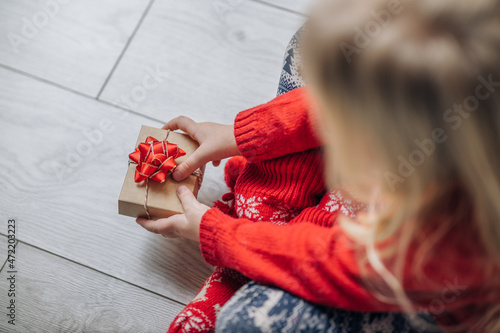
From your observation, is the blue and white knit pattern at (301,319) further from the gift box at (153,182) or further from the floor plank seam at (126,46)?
the floor plank seam at (126,46)

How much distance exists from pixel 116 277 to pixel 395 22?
69cm

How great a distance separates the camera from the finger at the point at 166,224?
753 millimetres

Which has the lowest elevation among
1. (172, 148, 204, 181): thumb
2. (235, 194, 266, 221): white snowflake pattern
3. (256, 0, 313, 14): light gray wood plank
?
(235, 194, 266, 221): white snowflake pattern

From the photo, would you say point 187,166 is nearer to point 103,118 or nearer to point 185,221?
point 185,221

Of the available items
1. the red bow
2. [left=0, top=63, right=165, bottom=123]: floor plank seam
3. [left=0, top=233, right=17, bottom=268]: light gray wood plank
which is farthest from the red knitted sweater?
[left=0, top=233, right=17, bottom=268]: light gray wood plank

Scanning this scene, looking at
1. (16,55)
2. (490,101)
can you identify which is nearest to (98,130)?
(16,55)

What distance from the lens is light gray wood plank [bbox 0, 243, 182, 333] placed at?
85 centimetres

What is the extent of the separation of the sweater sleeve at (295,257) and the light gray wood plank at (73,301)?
0.25m

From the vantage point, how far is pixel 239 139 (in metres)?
0.74

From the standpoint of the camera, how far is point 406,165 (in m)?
0.48

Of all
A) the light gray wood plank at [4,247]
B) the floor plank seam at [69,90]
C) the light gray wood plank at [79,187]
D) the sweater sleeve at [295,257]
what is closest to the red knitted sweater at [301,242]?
the sweater sleeve at [295,257]

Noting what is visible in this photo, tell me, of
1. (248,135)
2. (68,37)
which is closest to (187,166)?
(248,135)

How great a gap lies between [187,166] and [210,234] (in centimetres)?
13

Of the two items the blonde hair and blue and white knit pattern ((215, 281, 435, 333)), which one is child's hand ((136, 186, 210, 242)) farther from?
the blonde hair
